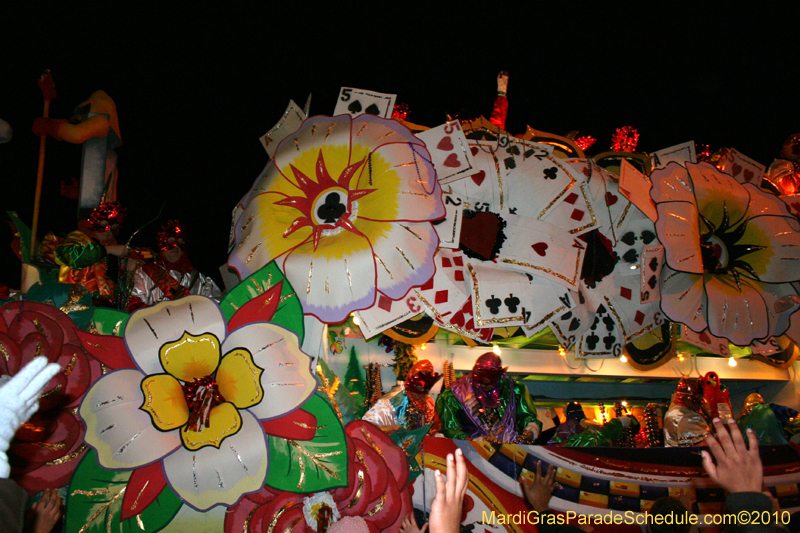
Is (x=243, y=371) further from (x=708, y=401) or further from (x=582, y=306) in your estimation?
(x=708, y=401)

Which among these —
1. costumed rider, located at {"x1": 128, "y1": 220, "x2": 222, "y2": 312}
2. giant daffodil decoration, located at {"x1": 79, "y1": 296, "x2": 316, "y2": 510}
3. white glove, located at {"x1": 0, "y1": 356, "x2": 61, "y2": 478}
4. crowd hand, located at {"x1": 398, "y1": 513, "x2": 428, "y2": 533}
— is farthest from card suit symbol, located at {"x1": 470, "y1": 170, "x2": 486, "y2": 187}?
white glove, located at {"x1": 0, "y1": 356, "x2": 61, "y2": 478}

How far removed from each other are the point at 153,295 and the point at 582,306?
2.83 meters

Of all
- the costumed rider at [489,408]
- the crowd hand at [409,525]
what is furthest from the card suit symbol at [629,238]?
the crowd hand at [409,525]

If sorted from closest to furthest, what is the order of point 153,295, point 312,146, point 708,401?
point 312,146
point 153,295
point 708,401

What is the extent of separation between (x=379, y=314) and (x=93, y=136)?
2.16m

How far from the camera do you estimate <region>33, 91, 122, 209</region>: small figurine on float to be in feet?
10.9

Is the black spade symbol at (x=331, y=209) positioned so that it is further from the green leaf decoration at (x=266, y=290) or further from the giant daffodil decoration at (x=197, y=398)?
the giant daffodil decoration at (x=197, y=398)

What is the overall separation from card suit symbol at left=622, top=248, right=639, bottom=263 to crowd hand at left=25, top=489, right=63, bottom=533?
11.4ft

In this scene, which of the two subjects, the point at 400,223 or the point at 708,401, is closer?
the point at 400,223

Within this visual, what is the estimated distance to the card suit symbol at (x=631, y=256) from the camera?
12.0 feet

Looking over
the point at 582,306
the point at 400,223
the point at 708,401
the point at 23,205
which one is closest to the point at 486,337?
the point at 582,306

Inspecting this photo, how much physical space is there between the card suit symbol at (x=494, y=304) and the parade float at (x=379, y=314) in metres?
0.06

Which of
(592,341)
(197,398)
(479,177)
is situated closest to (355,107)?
(479,177)

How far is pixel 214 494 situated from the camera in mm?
2377
